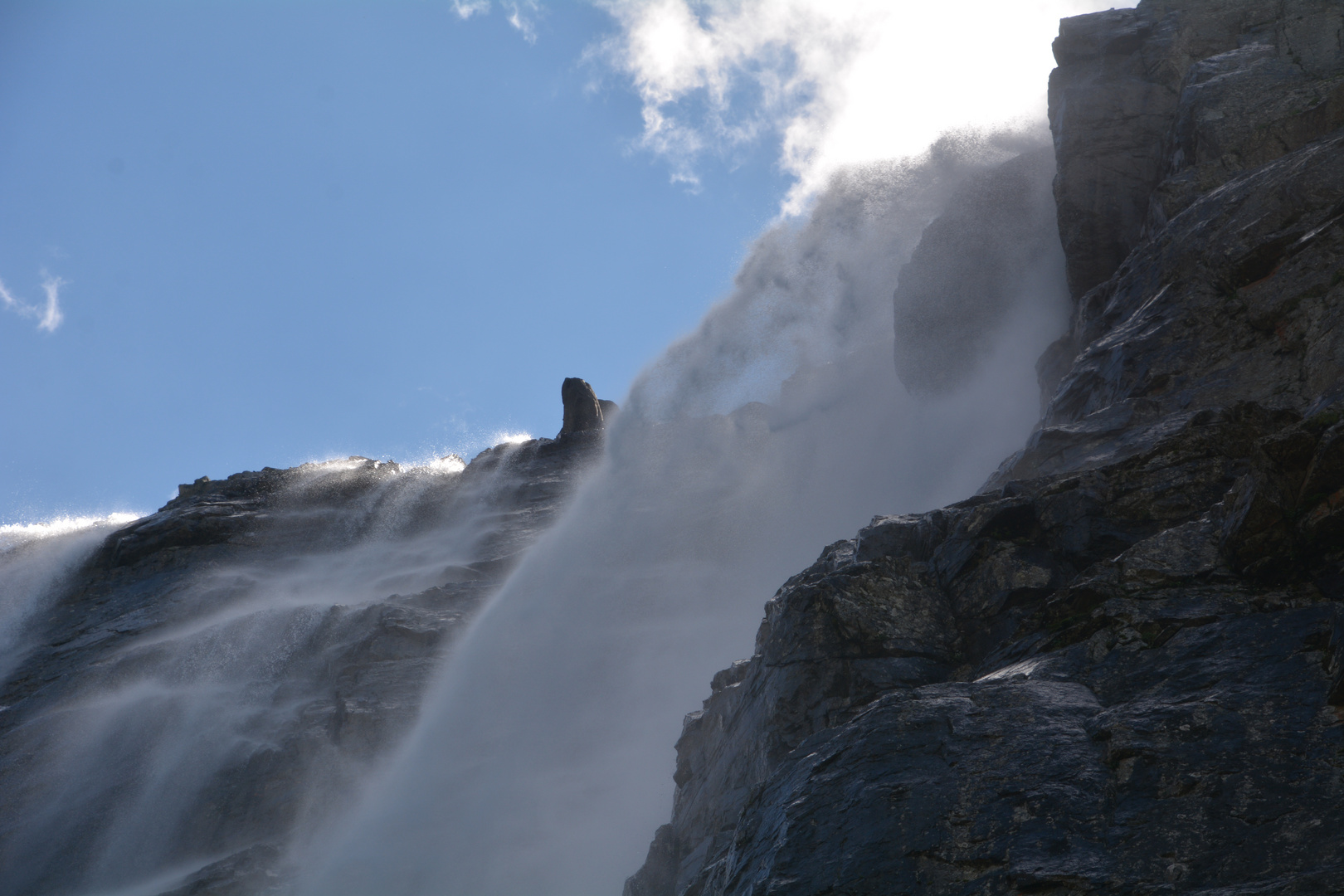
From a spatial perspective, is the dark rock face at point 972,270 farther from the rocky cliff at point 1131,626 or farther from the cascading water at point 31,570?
the cascading water at point 31,570

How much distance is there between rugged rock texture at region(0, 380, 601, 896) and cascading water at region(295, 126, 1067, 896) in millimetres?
1658

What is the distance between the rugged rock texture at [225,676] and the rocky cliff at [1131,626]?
11.9 meters

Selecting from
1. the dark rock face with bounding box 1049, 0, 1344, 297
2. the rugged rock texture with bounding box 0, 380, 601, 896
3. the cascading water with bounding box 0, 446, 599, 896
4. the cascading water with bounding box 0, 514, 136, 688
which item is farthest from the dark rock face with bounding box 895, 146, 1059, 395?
the cascading water with bounding box 0, 514, 136, 688

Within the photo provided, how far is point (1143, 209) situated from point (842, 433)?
701 inches

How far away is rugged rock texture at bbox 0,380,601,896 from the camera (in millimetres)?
23188

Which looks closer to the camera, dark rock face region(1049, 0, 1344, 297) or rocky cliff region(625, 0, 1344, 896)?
rocky cliff region(625, 0, 1344, 896)

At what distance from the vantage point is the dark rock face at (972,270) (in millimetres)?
32188

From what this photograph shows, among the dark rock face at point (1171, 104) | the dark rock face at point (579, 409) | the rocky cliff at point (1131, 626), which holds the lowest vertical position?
the rocky cliff at point (1131, 626)

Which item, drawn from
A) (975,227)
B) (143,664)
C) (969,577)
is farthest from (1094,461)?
(143,664)

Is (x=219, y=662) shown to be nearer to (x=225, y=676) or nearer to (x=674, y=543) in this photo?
(x=225, y=676)

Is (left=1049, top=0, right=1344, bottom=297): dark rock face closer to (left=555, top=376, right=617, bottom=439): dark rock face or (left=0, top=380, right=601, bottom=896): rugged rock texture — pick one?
(left=0, top=380, right=601, bottom=896): rugged rock texture

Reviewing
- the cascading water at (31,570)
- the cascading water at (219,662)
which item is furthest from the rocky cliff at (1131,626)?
the cascading water at (31,570)

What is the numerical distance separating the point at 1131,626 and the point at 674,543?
2719 cm

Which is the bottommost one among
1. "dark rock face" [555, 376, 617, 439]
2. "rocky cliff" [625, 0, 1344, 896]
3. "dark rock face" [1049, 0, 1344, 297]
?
"rocky cliff" [625, 0, 1344, 896]
